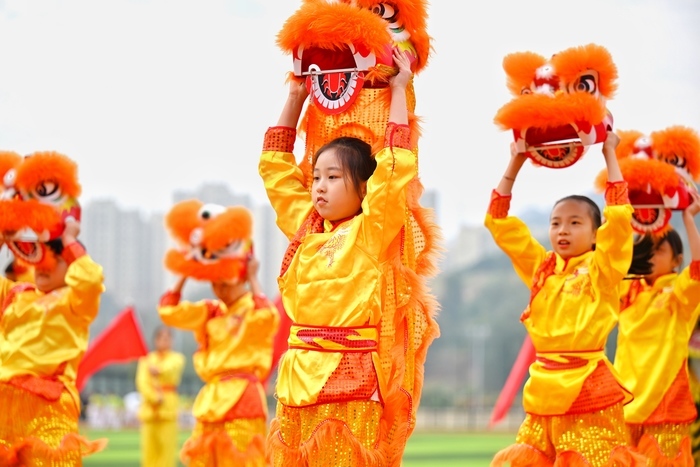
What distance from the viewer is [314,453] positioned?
3301mm

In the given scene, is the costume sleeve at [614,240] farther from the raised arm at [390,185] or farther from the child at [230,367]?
the child at [230,367]

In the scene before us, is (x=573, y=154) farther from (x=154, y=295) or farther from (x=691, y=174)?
(x=154, y=295)

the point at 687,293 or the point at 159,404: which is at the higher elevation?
the point at 687,293

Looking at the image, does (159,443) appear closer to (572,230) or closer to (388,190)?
(572,230)

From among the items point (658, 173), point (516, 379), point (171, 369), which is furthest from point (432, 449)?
point (658, 173)

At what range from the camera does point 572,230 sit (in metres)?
4.48

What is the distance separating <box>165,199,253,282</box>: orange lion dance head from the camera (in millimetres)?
6230

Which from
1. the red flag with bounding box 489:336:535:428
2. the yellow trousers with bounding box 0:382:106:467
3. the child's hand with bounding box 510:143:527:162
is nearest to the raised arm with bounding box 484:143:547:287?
the child's hand with bounding box 510:143:527:162

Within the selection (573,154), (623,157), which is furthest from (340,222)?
(623,157)

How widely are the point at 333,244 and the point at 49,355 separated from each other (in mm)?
2263

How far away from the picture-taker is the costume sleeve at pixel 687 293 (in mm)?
4867

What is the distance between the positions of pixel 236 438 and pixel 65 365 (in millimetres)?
1252

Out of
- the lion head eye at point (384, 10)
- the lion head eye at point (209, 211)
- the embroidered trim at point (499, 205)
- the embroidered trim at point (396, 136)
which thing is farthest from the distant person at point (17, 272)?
the embroidered trim at point (396, 136)

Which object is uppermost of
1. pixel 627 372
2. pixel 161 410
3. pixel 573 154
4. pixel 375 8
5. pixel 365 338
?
pixel 375 8
